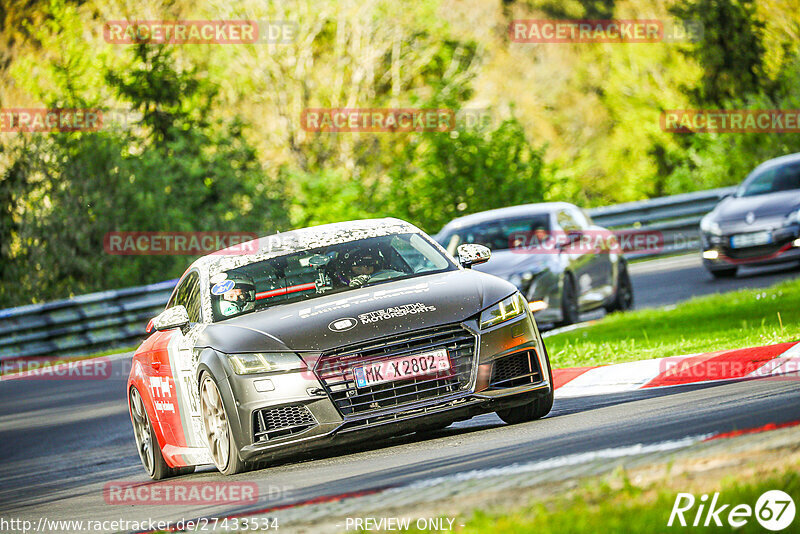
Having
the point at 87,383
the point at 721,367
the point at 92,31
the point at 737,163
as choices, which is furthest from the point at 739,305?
the point at 92,31

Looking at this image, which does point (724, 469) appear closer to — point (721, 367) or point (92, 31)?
point (721, 367)

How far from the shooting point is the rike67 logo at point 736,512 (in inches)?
178

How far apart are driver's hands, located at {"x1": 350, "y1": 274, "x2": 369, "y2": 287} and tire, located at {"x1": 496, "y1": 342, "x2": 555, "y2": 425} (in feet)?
4.05

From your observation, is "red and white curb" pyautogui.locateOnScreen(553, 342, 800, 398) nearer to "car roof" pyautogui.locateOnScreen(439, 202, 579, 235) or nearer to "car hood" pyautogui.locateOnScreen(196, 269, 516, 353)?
"car hood" pyautogui.locateOnScreen(196, 269, 516, 353)

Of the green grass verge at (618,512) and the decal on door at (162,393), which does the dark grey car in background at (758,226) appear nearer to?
the decal on door at (162,393)

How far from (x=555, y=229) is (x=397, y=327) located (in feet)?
29.0

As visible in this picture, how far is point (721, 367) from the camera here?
991cm

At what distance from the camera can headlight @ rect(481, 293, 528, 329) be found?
8148 millimetres

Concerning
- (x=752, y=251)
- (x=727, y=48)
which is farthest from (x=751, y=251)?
(x=727, y=48)

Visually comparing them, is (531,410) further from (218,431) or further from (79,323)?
(79,323)

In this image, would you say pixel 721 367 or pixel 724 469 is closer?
pixel 724 469

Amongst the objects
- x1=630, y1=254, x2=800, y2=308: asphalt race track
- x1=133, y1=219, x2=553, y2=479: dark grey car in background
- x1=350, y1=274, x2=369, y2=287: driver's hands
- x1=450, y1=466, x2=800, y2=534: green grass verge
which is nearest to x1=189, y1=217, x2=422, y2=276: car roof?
x1=133, y1=219, x2=553, y2=479: dark grey car in background

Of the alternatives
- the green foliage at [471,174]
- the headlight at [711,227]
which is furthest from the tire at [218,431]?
the green foliage at [471,174]

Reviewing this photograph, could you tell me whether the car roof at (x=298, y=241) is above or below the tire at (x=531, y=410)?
above
